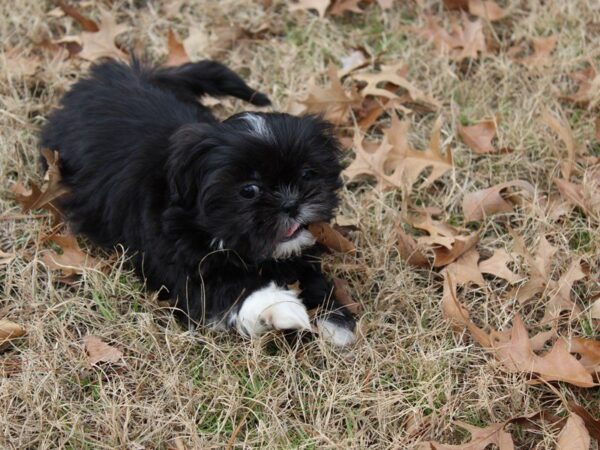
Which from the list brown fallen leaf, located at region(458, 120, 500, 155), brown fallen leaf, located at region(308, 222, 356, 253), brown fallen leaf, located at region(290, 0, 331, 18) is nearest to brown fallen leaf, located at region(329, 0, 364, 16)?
brown fallen leaf, located at region(290, 0, 331, 18)

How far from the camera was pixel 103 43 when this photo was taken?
4625mm

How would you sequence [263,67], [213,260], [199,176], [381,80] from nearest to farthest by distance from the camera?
[199,176] → [213,260] → [381,80] → [263,67]

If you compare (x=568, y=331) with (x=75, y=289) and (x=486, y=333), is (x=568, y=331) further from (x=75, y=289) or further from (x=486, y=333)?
(x=75, y=289)

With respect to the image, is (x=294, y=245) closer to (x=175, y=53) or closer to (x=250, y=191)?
(x=250, y=191)

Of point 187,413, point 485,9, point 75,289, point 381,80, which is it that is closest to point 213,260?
point 187,413

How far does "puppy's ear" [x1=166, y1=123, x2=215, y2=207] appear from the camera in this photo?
2756 mm

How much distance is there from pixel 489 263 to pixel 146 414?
1550 millimetres

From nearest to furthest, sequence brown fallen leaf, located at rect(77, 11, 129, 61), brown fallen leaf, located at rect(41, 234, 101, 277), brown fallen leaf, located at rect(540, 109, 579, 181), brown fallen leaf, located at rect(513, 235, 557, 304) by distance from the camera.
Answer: brown fallen leaf, located at rect(513, 235, 557, 304)
brown fallen leaf, located at rect(41, 234, 101, 277)
brown fallen leaf, located at rect(540, 109, 579, 181)
brown fallen leaf, located at rect(77, 11, 129, 61)

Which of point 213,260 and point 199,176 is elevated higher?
point 199,176

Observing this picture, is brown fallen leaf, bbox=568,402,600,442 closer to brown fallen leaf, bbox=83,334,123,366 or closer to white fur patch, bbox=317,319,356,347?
white fur patch, bbox=317,319,356,347

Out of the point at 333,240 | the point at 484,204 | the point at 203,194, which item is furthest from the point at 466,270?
the point at 203,194

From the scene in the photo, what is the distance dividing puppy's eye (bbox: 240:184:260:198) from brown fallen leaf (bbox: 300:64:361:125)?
1.53 metres

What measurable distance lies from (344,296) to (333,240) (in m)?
0.27

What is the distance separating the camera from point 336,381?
2.94 meters
